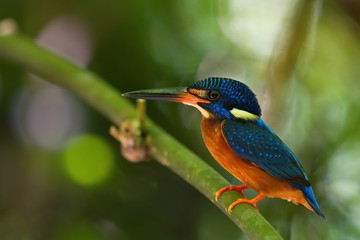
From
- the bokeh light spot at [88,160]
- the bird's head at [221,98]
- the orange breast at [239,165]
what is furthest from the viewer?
the bokeh light spot at [88,160]

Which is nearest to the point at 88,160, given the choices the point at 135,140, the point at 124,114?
the point at 124,114

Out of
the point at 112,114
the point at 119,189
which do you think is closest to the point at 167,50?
the point at 119,189

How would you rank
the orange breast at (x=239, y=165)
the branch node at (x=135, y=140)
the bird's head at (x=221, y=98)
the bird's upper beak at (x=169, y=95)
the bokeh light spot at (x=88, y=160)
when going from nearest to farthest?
the bird's upper beak at (x=169, y=95), the bird's head at (x=221, y=98), the orange breast at (x=239, y=165), the branch node at (x=135, y=140), the bokeh light spot at (x=88, y=160)

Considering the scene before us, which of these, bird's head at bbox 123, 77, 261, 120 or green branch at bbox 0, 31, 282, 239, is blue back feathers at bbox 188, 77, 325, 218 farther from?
green branch at bbox 0, 31, 282, 239

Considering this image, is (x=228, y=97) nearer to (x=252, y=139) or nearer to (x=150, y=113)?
(x=252, y=139)

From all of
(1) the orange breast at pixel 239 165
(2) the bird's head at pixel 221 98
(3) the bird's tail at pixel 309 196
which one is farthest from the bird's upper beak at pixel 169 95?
(3) the bird's tail at pixel 309 196

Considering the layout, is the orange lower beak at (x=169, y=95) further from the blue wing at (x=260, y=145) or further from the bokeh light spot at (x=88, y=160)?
the bokeh light spot at (x=88, y=160)

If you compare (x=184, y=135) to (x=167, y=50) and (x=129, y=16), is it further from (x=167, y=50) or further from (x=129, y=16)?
(x=129, y=16)
